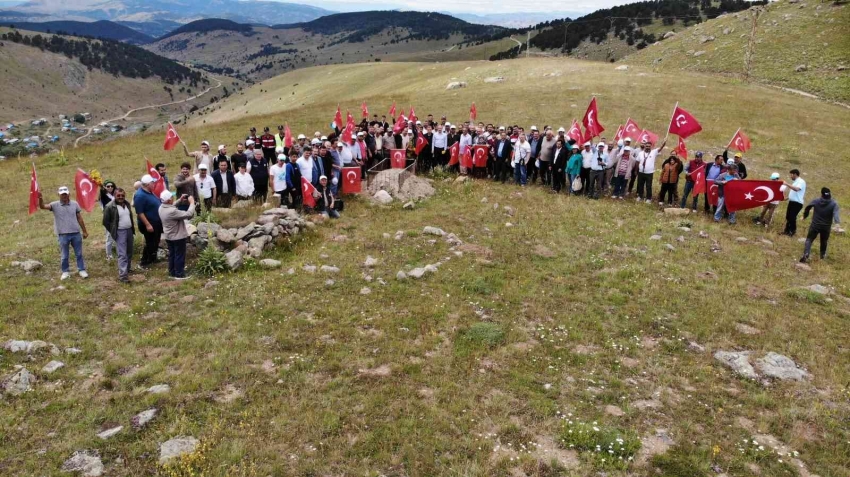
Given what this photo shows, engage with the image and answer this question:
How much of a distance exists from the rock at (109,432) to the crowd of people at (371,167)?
598 cm

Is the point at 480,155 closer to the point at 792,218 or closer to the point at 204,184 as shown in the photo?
the point at 204,184

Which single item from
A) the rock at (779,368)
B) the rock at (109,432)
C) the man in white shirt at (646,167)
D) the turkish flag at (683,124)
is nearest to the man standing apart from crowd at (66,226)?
the rock at (109,432)

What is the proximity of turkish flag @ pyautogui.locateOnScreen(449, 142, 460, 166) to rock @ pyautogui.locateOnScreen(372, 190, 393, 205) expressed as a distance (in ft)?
14.4

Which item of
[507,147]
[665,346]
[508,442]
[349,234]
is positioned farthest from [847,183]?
[508,442]

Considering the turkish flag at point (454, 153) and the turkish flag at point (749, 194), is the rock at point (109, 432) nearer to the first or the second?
the turkish flag at point (454, 153)

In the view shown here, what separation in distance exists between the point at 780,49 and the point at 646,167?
1771 inches

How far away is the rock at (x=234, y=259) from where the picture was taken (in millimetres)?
13243

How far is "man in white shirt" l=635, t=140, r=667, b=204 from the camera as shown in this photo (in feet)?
61.1

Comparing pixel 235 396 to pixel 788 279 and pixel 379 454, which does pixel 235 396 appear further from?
pixel 788 279

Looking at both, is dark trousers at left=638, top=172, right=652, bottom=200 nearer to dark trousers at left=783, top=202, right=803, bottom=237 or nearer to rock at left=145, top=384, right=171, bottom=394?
dark trousers at left=783, top=202, right=803, bottom=237

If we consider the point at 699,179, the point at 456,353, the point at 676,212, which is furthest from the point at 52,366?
the point at 699,179

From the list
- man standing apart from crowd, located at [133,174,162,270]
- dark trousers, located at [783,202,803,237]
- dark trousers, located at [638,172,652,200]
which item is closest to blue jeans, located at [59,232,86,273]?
man standing apart from crowd, located at [133,174,162,270]

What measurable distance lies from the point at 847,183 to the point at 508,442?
82.5ft

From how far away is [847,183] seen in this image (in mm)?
Result: 23531
